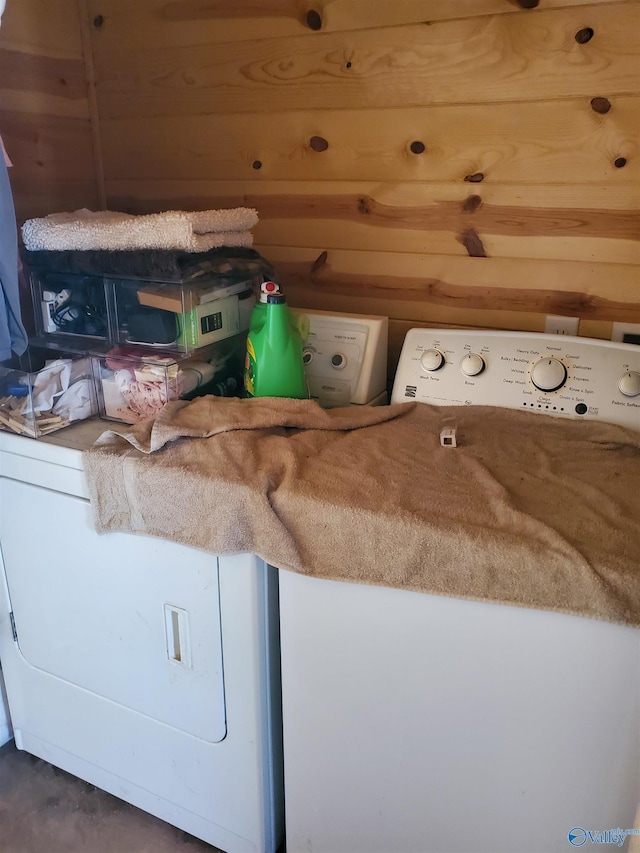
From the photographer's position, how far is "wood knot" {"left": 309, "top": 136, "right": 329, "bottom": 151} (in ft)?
5.08

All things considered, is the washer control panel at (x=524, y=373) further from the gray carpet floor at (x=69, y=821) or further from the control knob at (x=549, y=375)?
the gray carpet floor at (x=69, y=821)

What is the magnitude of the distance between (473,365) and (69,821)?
126 centimetres

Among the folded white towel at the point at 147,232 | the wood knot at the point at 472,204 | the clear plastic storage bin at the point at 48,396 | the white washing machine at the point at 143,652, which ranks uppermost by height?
the wood knot at the point at 472,204

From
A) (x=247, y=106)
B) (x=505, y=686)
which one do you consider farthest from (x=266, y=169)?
(x=505, y=686)

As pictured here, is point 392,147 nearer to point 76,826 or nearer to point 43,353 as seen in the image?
point 43,353

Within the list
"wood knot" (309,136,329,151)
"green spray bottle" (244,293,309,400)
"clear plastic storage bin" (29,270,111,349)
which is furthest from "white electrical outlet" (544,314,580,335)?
"clear plastic storage bin" (29,270,111,349)

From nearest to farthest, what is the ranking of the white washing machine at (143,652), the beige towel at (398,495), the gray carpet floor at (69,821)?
the beige towel at (398,495), the white washing machine at (143,652), the gray carpet floor at (69,821)

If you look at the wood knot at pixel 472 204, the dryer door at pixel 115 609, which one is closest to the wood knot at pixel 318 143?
the wood knot at pixel 472 204

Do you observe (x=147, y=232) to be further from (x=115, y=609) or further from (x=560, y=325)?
(x=560, y=325)

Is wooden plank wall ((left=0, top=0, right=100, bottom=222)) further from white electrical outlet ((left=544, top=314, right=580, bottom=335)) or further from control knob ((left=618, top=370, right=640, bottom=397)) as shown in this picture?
control knob ((left=618, top=370, right=640, bottom=397))

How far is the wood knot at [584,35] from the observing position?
1.24 meters

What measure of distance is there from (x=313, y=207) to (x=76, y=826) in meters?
1.44

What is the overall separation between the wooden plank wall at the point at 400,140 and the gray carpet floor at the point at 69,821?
1186 millimetres

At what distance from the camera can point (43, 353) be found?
1494mm
